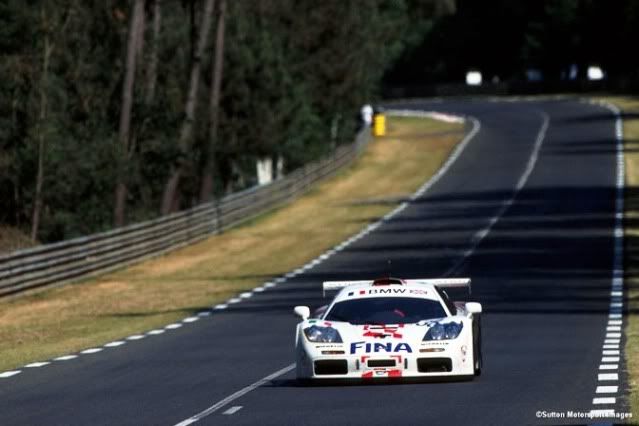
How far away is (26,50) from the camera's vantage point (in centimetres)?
5141

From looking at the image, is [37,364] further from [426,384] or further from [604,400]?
[604,400]

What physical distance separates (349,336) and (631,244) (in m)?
31.4

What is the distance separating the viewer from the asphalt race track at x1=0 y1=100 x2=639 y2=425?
17.2 m

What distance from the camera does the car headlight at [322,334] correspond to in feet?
64.2

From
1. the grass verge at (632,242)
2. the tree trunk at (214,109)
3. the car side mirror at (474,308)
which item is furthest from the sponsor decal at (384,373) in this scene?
the tree trunk at (214,109)

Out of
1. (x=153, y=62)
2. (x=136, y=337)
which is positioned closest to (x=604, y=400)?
(x=136, y=337)

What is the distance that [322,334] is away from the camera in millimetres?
19703

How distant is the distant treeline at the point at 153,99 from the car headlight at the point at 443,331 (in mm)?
31639

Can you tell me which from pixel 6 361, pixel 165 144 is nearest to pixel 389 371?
pixel 6 361

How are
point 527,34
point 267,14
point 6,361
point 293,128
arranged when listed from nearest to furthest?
point 6,361, point 293,128, point 267,14, point 527,34

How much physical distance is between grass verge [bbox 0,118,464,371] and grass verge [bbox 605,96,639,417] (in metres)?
7.81

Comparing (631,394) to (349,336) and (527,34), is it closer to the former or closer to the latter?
(349,336)

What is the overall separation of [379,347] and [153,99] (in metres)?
41.0

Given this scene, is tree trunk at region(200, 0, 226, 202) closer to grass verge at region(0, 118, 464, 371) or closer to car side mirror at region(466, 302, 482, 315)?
grass verge at region(0, 118, 464, 371)
